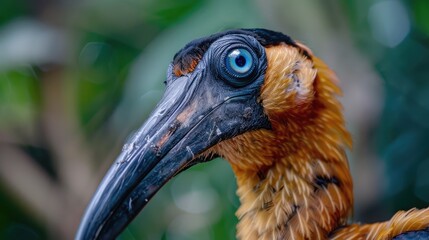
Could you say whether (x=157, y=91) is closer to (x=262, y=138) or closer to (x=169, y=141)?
(x=262, y=138)

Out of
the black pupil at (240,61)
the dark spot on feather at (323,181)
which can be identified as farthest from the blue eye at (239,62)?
the dark spot on feather at (323,181)

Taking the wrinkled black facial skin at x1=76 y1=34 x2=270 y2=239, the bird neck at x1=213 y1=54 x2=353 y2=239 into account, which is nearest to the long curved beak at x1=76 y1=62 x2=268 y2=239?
the wrinkled black facial skin at x1=76 y1=34 x2=270 y2=239

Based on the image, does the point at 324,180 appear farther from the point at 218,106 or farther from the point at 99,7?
the point at 99,7

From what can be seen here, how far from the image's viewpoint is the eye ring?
8.36 ft

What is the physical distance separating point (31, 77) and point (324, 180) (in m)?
4.33

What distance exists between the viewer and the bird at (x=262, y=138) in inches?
95.0

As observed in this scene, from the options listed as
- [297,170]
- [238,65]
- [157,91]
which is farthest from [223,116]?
[157,91]

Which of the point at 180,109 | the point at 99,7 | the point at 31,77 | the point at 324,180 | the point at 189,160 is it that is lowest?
the point at 324,180

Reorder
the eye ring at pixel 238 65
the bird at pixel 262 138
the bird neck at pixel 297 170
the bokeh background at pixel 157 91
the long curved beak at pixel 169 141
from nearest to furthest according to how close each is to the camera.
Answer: the long curved beak at pixel 169 141 → the bird at pixel 262 138 → the eye ring at pixel 238 65 → the bird neck at pixel 297 170 → the bokeh background at pixel 157 91

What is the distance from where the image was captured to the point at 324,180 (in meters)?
2.70

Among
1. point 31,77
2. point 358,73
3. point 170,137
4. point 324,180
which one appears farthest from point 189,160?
point 31,77

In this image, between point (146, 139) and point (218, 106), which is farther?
point (218, 106)

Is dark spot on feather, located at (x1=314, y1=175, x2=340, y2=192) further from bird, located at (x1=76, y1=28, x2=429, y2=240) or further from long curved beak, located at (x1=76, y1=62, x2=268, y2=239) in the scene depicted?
long curved beak, located at (x1=76, y1=62, x2=268, y2=239)

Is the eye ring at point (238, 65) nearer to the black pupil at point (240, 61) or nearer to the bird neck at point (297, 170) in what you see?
the black pupil at point (240, 61)
